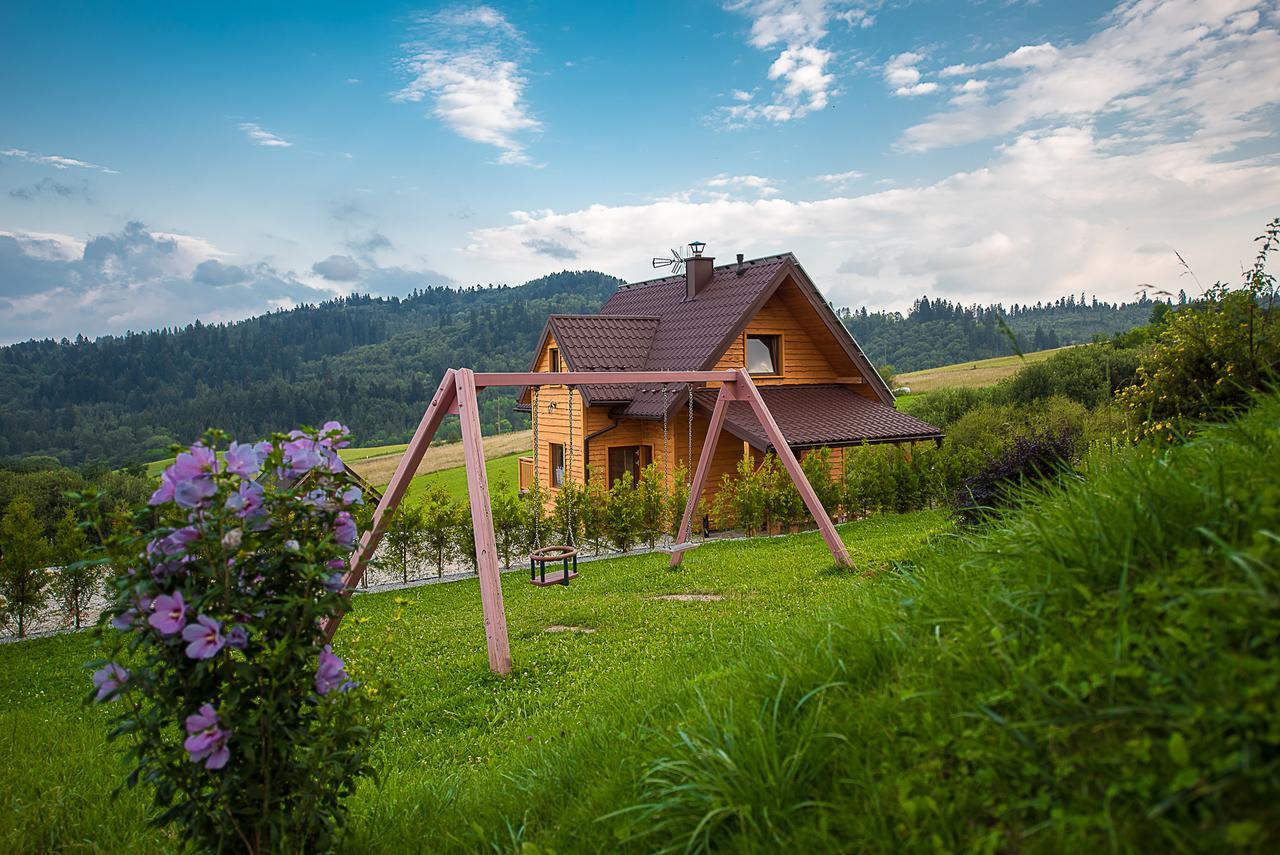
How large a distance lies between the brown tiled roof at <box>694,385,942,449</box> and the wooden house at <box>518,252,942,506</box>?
0.11ft

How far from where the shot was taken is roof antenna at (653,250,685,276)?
2328cm

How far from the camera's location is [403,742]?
17.8ft

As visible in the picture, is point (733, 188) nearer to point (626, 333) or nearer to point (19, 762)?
point (626, 333)

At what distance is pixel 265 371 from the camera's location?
3420 inches

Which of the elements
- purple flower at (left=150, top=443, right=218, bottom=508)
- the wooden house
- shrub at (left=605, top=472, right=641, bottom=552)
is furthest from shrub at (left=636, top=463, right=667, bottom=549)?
purple flower at (left=150, top=443, right=218, bottom=508)

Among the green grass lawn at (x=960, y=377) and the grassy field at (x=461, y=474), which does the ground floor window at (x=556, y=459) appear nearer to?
the grassy field at (x=461, y=474)

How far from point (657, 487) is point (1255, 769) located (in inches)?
584

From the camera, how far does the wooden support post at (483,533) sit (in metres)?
6.97

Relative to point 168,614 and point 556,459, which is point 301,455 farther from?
point 556,459

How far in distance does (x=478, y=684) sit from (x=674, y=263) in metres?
18.4

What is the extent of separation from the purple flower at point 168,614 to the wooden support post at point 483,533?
14.5ft

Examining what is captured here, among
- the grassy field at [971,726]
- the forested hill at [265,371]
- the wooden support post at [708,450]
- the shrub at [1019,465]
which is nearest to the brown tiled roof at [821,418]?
the wooden support post at [708,450]

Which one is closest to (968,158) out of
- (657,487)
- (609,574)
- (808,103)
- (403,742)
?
(808,103)

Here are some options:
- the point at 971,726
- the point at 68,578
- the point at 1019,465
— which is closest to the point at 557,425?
the point at 68,578
